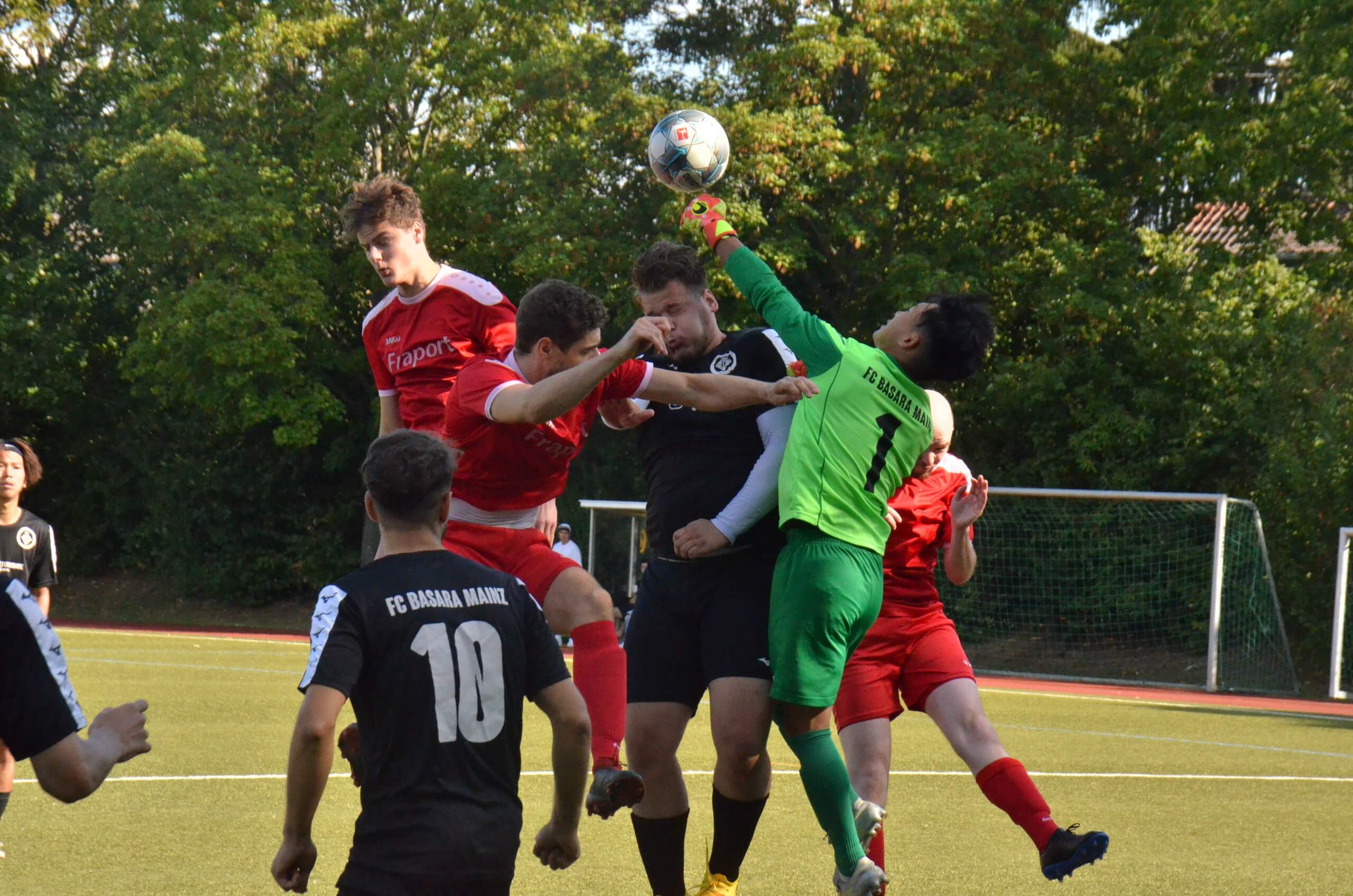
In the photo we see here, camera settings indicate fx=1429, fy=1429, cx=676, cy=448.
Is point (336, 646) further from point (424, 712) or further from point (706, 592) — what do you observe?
point (706, 592)

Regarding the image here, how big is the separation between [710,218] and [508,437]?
3.42 ft

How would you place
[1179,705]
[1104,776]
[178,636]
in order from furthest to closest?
[178,636] < [1179,705] < [1104,776]

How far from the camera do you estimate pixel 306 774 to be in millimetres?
3260

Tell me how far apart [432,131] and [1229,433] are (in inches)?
641

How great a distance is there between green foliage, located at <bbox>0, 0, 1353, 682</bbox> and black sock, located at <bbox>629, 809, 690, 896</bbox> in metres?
16.5

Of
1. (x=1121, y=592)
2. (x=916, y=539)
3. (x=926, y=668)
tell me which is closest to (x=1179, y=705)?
(x=1121, y=592)

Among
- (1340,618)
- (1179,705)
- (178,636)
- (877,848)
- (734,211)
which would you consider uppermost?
(734,211)

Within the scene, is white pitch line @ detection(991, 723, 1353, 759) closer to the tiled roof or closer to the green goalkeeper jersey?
the green goalkeeper jersey

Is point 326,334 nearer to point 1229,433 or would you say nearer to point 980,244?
point 980,244

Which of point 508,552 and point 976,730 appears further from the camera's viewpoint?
point 976,730

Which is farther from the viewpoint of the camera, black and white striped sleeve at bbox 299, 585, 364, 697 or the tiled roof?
the tiled roof

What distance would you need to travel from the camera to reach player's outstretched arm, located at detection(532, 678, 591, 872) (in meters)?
3.50

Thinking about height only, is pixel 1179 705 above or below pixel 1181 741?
below

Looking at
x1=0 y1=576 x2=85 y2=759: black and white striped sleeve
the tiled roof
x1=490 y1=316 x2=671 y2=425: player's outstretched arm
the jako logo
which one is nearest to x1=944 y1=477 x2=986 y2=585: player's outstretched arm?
x1=490 y1=316 x2=671 y2=425: player's outstretched arm
